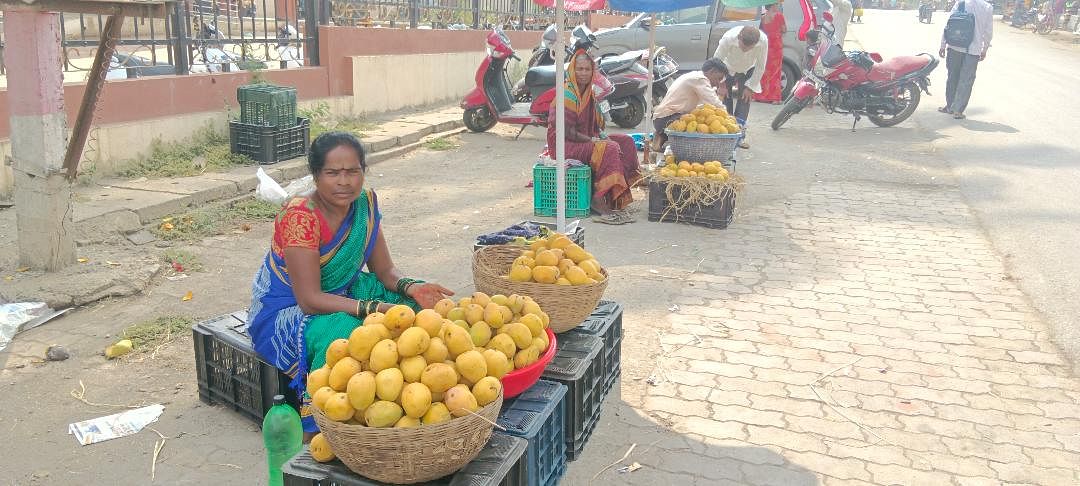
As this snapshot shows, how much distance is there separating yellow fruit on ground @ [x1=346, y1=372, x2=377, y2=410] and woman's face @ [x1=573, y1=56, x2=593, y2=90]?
4929 millimetres

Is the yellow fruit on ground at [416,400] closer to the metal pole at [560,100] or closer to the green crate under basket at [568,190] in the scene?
the metal pole at [560,100]

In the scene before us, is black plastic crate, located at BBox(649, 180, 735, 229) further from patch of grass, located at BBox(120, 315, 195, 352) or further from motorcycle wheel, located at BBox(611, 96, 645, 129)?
motorcycle wheel, located at BBox(611, 96, 645, 129)

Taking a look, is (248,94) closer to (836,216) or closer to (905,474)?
(836,216)

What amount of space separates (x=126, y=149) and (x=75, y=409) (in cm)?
441

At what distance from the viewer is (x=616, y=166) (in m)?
6.87

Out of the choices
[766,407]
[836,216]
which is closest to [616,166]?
[836,216]

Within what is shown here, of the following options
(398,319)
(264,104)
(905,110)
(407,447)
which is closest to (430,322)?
(398,319)

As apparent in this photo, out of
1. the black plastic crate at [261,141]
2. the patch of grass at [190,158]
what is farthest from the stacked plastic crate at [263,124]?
the patch of grass at [190,158]

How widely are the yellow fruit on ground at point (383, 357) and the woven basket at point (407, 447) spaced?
0.18 meters

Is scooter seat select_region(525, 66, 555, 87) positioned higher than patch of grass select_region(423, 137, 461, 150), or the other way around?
scooter seat select_region(525, 66, 555, 87)

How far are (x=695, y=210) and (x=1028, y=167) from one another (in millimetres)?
5043

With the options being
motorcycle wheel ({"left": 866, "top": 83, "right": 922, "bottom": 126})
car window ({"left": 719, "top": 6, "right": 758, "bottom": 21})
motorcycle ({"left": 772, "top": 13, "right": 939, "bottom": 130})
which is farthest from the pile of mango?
car window ({"left": 719, "top": 6, "right": 758, "bottom": 21})

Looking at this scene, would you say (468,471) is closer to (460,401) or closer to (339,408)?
(460,401)

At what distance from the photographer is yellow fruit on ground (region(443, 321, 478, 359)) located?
7.69 feet
